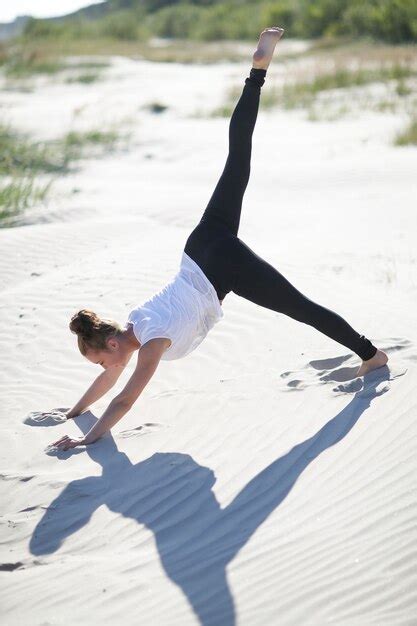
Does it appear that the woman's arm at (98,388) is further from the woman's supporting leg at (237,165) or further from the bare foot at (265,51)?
the bare foot at (265,51)

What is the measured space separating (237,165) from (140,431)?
1631mm

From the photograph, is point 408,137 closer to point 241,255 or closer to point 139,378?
point 241,255

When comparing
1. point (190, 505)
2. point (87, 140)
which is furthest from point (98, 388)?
point (87, 140)

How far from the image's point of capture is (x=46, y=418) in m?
5.08

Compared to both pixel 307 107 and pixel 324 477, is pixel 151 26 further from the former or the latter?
pixel 324 477

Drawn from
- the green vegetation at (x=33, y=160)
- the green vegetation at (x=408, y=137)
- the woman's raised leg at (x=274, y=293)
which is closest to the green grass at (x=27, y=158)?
the green vegetation at (x=33, y=160)

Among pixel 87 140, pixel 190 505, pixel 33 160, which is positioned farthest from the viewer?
pixel 87 140

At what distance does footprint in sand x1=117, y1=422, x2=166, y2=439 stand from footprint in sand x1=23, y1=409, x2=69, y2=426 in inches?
19.2

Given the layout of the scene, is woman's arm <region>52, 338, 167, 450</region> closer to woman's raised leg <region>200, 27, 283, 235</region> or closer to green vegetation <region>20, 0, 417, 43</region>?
woman's raised leg <region>200, 27, 283, 235</region>

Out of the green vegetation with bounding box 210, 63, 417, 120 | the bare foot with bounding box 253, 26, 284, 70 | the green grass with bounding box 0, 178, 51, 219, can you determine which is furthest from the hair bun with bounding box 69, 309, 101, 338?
the green vegetation with bounding box 210, 63, 417, 120

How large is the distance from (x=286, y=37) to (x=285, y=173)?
77.9 feet

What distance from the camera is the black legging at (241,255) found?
444 cm

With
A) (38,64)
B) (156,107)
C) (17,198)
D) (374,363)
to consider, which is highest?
(38,64)

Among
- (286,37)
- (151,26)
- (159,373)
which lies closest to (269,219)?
(159,373)
